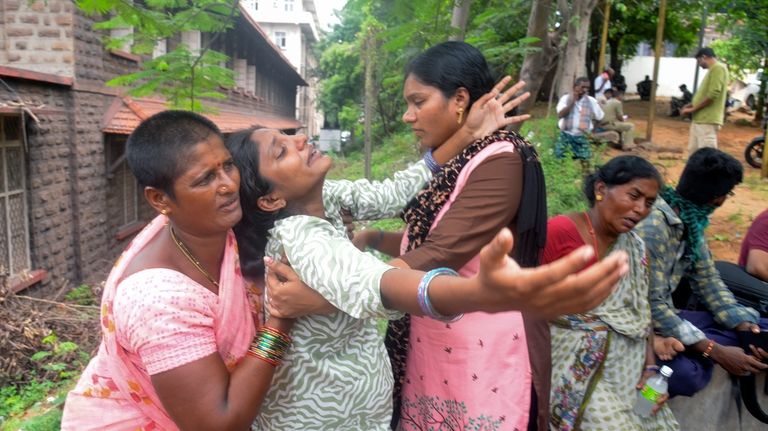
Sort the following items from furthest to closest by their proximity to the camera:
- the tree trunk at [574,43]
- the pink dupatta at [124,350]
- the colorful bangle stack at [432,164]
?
the tree trunk at [574,43] → the colorful bangle stack at [432,164] → the pink dupatta at [124,350]

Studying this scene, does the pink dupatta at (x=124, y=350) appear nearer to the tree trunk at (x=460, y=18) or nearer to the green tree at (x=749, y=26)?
the tree trunk at (x=460, y=18)

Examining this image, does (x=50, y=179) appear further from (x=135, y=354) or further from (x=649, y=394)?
(x=649, y=394)

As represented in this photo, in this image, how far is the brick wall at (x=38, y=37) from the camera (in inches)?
266

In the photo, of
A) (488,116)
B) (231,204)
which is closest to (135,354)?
(231,204)

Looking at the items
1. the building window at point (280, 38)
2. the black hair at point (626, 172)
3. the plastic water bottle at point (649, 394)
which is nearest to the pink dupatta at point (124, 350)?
the black hair at point (626, 172)

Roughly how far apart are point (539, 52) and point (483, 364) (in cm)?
290

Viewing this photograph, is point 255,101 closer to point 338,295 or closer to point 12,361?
point 12,361

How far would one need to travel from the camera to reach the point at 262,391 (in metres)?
1.33

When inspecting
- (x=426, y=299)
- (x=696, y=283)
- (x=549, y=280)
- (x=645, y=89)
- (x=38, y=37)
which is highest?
(x=645, y=89)

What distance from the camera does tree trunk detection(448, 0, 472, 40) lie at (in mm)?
3633

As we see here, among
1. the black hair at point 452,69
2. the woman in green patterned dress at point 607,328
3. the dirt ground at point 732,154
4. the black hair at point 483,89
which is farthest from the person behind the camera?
the dirt ground at point 732,154

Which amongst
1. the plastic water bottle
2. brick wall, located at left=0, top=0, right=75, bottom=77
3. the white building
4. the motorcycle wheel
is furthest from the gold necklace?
the white building

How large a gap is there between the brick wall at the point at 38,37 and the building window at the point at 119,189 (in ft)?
4.68

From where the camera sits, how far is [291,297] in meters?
1.36
